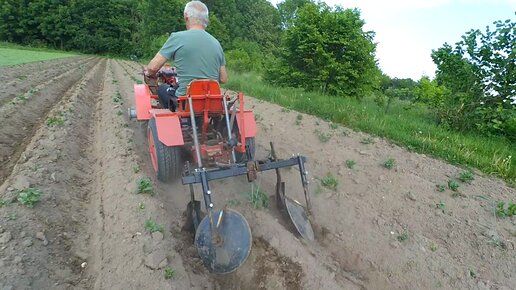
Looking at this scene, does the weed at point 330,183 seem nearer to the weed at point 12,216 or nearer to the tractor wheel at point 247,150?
the tractor wheel at point 247,150

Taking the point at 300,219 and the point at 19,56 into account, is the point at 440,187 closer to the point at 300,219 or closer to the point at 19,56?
the point at 300,219

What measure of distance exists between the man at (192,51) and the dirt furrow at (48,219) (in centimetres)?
165

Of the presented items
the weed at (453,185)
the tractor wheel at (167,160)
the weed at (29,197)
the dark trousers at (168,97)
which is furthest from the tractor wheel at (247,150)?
the weed at (453,185)

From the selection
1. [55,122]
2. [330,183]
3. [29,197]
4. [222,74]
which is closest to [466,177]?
[330,183]

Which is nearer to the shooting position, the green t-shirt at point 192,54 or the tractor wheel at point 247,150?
the green t-shirt at point 192,54

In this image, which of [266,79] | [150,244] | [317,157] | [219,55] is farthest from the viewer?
[266,79]

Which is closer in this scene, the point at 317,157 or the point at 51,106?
the point at 317,157

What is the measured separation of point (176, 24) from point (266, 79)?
2778 cm

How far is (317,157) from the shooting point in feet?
18.0

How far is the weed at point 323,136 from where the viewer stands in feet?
19.6

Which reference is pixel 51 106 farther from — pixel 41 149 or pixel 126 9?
pixel 126 9

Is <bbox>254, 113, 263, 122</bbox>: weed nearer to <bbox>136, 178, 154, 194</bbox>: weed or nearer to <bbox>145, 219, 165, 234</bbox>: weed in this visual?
<bbox>136, 178, 154, 194</bbox>: weed

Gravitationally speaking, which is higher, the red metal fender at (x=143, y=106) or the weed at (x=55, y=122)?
the red metal fender at (x=143, y=106)

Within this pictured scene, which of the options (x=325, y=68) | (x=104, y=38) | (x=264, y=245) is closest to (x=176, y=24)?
(x=104, y=38)
